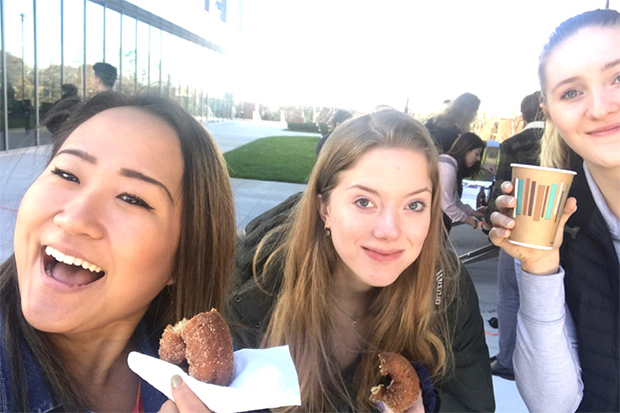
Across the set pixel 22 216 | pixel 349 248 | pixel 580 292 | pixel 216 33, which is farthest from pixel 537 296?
pixel 216 33

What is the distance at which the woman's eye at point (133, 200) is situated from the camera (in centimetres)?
138

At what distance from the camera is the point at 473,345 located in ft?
6.51

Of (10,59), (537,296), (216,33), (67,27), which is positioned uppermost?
(216,33)

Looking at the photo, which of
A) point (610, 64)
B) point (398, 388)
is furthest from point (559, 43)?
point (398, 388)

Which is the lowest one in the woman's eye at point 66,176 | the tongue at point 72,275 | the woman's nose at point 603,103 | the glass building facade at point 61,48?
the tongue at point 72,275

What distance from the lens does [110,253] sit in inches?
51.2

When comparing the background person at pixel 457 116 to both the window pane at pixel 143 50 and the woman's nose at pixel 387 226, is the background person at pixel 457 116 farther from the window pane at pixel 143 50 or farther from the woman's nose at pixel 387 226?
the window pane at pixel 143 50

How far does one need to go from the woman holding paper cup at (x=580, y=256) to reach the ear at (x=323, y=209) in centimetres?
69

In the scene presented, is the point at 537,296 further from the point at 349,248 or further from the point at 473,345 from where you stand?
the point at 349,248

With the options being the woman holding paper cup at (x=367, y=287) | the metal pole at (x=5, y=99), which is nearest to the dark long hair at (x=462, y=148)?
the woman holding paper cup at (x=367, y=287)

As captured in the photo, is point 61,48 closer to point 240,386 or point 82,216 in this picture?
point 82,216

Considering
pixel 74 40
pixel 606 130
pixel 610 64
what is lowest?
pixel 606 130

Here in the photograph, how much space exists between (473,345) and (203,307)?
113 cm

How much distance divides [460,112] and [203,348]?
4.96 m
